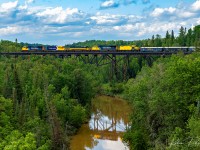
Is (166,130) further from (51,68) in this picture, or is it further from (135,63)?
(135,63)

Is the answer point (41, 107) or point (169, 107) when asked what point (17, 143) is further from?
point (41, 107)

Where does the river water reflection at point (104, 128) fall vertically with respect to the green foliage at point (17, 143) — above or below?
below

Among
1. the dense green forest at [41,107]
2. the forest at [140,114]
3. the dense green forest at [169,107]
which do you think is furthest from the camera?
the dense green forest at [169,107]

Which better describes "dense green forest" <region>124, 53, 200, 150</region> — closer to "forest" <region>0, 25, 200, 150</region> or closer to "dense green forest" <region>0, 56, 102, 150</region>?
"forest" <region>0, 25, 200, 150</region>

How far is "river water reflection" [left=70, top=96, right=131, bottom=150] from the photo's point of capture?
42.7m

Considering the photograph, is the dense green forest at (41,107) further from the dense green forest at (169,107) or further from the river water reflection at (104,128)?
the dense green forest at (169,107)

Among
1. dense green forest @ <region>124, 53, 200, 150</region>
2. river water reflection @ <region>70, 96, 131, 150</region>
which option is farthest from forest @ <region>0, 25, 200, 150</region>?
river water reflection @ <region>70, 96, 131, 150</region>

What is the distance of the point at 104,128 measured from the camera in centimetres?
5166

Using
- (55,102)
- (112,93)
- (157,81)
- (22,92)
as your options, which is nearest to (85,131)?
(55,102)

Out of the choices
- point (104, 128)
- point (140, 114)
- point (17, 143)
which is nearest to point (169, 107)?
point (140, 114)

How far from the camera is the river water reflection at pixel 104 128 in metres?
42.7

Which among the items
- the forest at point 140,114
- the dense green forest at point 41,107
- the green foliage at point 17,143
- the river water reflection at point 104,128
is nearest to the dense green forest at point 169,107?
the forest at point 140,114

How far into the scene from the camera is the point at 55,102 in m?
45.3

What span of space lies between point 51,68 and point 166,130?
34.9 m
